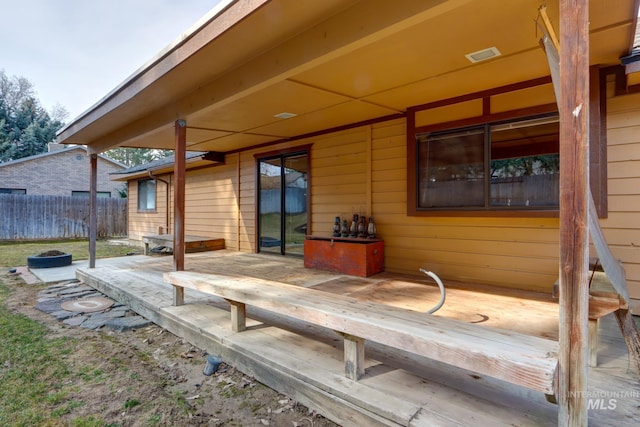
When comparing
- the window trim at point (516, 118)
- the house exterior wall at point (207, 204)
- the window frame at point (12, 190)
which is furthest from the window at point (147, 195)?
the window frame at point (12, 190)

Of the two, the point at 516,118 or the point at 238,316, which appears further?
the point at 516,118

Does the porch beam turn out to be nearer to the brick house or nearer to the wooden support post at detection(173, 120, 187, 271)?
the wooden support post at detection(173, 120, 187, 271)

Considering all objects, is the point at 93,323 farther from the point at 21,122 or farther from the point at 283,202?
the point at 21,122

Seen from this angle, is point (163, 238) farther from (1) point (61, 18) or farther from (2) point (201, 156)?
(1) point (61, 18)

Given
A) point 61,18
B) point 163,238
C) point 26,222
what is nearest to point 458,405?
point 163,238

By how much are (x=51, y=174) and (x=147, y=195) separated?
10.1m

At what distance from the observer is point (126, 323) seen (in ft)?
11.0

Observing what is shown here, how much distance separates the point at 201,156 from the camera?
7355 millimetres

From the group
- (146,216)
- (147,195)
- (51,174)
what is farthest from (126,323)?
(51,174)

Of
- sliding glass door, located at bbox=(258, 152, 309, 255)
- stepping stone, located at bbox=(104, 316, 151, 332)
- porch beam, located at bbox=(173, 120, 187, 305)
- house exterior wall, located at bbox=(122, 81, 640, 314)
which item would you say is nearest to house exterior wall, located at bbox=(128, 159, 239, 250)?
house exterior wall, located at bbox=(122, 81, 640, 314)

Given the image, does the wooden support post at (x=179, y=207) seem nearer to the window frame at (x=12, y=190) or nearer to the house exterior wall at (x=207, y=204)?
the house exterior wall at (x=207, y=204)

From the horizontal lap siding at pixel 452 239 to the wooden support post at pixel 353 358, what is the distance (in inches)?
98.4

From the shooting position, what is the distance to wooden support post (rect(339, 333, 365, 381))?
1.83 meters

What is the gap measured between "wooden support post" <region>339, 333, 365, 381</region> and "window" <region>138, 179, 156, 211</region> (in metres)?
9.66
